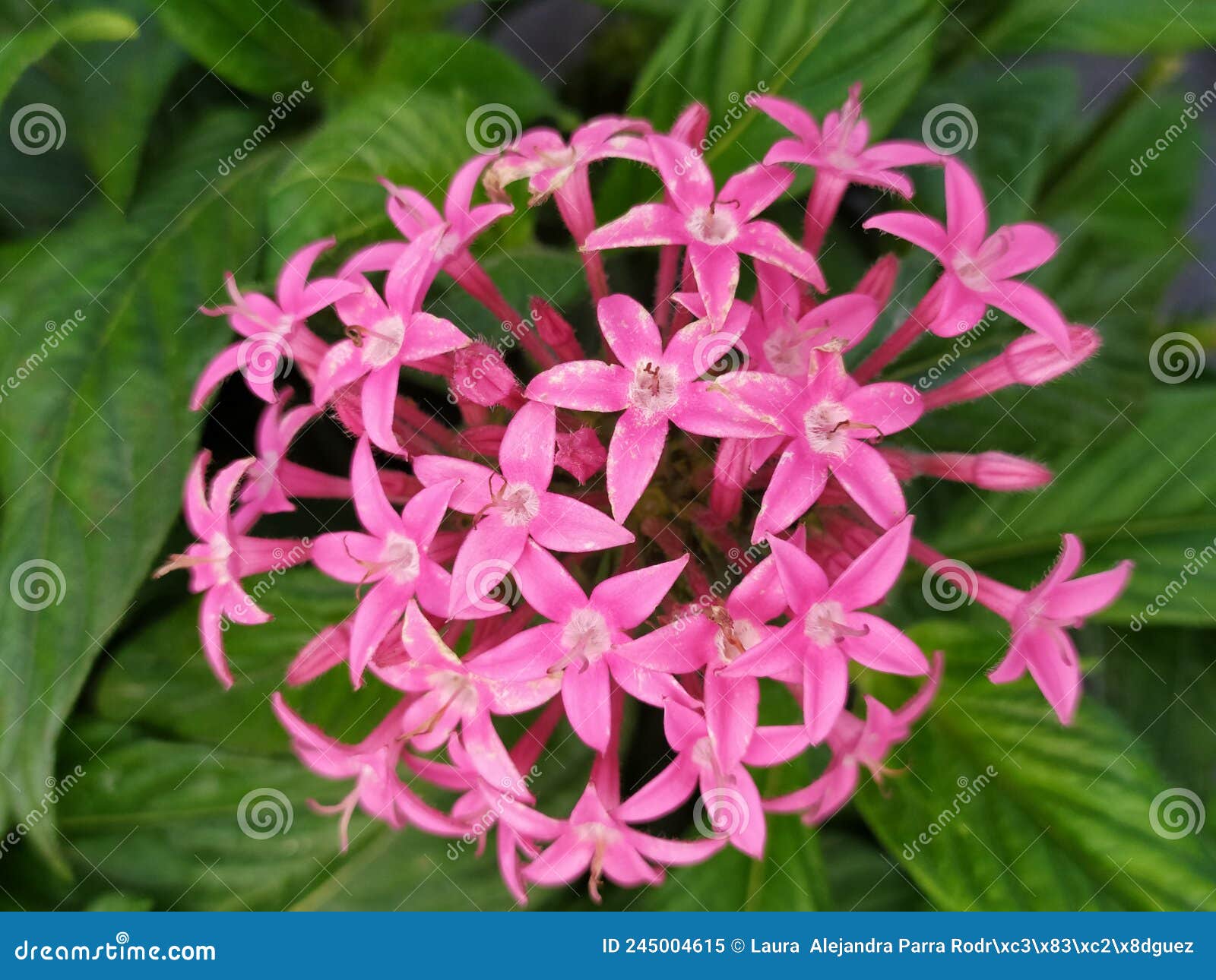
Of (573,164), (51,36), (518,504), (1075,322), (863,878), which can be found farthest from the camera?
(863,878)

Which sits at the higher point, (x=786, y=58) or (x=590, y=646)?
(x=786, y=58)

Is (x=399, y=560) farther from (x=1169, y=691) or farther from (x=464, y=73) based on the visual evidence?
(x=1169, y=691)

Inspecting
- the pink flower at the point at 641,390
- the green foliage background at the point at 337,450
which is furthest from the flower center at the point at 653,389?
the green foliage background at the point at 337,450

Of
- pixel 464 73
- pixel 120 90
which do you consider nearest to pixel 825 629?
pixel 464 73

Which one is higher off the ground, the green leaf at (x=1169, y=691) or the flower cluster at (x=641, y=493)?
the green leaf at (x=1169, y=691)

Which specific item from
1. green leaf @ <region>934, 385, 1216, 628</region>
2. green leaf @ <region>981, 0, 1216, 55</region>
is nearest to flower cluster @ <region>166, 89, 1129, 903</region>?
green leaf @ <region>934, 385, 1216, 628</region>

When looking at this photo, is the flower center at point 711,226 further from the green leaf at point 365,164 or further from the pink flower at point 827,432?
the green leaf at point 365,164

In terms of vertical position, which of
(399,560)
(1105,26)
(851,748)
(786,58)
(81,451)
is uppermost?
(1105,26)

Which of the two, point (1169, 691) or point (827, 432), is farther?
point (1169, 691)
